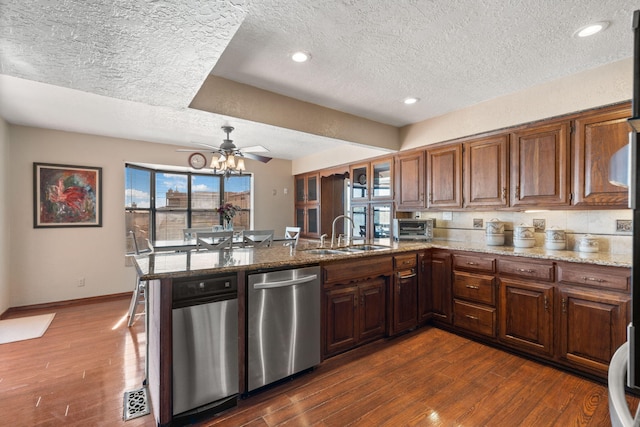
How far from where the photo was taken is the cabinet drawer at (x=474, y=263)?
9.29 feet

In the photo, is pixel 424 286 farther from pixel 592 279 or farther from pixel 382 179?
pixel 382 179

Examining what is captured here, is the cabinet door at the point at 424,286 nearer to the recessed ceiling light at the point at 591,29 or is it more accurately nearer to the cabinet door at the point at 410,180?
the cabinet door at the point at 410,180

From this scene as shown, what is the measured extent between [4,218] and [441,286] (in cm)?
533

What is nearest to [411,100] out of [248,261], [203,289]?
[248,261]

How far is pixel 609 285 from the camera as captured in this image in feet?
7.11

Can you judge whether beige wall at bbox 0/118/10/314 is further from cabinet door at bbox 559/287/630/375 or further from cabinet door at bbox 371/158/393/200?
cabinet door at bbox 559/287/630/375

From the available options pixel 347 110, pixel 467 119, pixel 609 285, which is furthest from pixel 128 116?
pixel 609 285

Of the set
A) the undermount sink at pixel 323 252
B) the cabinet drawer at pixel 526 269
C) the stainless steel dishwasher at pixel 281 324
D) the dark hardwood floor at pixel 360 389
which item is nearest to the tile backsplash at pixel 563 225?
the cabinet drawer at pixel 526 269

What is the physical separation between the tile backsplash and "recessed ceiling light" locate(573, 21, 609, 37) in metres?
Result: 1.44

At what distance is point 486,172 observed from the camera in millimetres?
3201

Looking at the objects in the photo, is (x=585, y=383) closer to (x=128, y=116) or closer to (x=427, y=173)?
(x=427, y=173)

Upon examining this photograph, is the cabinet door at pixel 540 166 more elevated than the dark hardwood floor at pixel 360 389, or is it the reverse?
the cabinet door at pixel 540 166

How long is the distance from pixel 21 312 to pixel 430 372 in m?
4.95

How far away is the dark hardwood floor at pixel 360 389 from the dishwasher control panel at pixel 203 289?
767 mm
